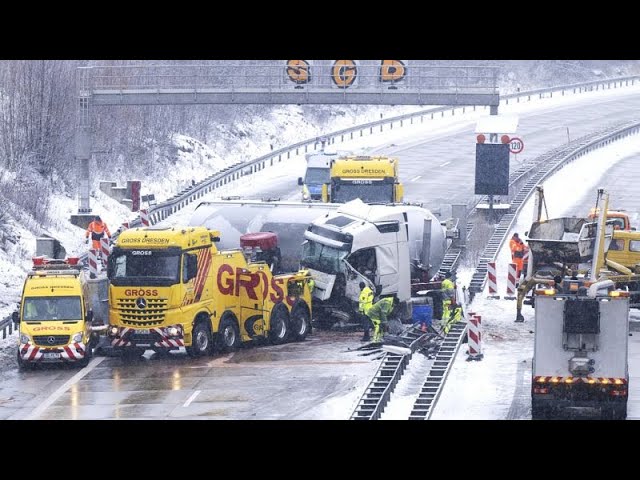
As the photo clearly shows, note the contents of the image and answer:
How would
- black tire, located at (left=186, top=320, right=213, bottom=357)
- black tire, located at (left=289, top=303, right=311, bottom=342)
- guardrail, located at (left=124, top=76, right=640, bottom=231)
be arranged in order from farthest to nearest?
1. guardrail, located at (left=124, top=76, right=640, bottom=231)
2. black tire, located at (left=289, top=303, right=311, bottom=342)
3. black tire, located at (left=186, top=320, right=213, bottom=357)

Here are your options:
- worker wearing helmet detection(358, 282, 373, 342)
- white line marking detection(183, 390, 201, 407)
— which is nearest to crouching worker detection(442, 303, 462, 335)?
worker wearing helmet detection(358, 282, 373, 342)

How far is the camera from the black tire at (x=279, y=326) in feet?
99.3

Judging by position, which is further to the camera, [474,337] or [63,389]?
[474,337]

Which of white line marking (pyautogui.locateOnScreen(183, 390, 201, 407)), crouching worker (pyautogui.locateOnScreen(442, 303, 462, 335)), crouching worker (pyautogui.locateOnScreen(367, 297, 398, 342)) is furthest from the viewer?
crouching worker (pyautogui.locateOnScreen(442, 303, 462, 335))

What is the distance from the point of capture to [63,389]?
26.2 m

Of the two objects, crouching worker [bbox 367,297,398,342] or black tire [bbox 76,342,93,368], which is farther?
crouching worker [bbox 367,297,398,342]

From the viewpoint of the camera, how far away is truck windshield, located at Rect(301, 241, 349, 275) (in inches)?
1234

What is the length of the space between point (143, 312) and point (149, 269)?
3.15 feet

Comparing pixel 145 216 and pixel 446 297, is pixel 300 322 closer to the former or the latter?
pixel 446 297

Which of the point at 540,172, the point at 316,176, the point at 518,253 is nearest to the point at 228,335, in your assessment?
the point at 518,253

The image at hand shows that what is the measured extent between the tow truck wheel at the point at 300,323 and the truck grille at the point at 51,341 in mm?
5738

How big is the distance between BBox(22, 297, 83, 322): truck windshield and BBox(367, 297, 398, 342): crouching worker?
264 inches

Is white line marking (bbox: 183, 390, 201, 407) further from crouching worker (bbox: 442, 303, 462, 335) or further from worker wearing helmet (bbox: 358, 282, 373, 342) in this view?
crouching worker (bbox: 442, 303, 462, 335)

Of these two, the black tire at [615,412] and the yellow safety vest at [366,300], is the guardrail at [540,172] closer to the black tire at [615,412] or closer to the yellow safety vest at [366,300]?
the yellow safety vest at [366,300]
